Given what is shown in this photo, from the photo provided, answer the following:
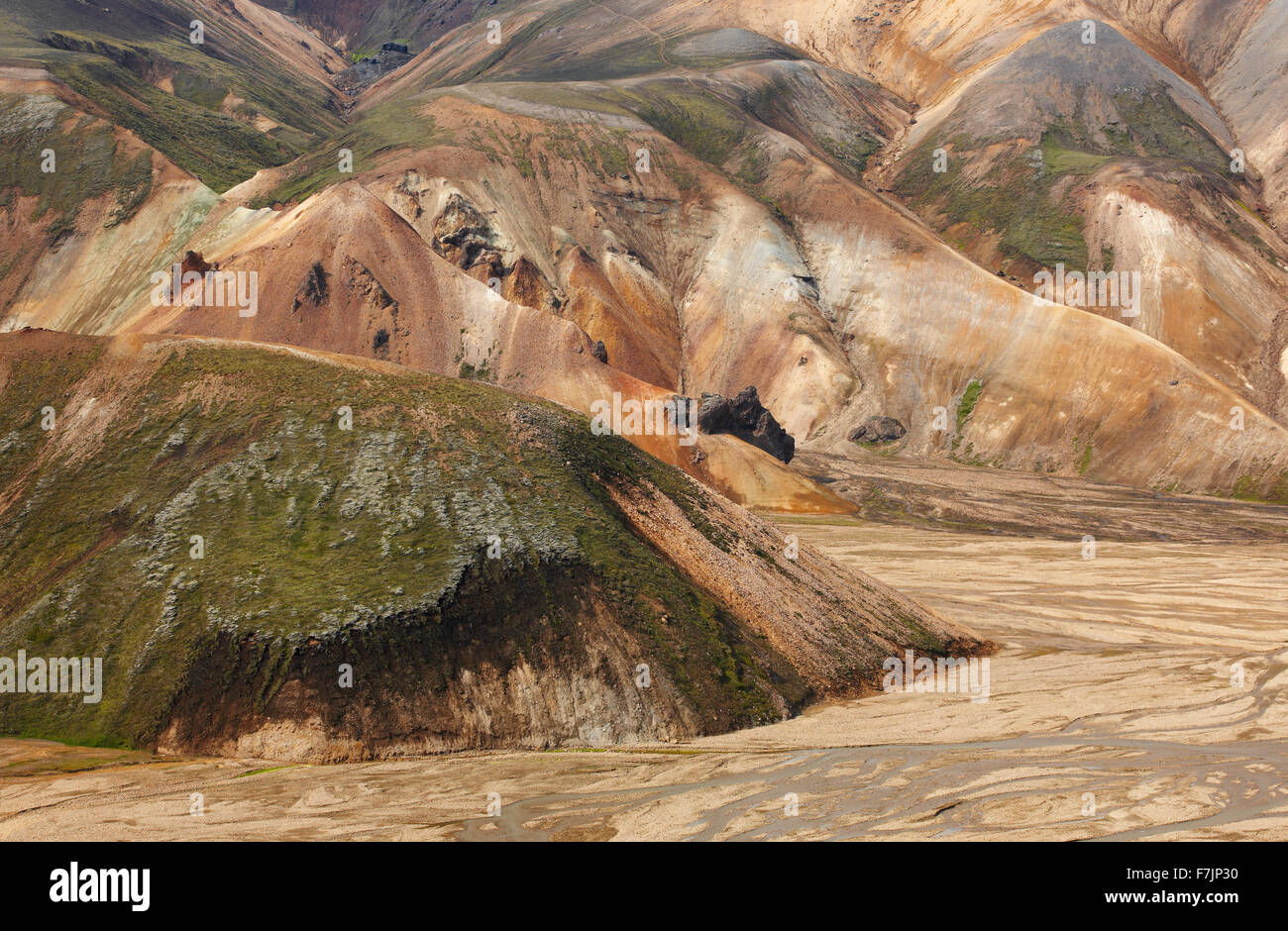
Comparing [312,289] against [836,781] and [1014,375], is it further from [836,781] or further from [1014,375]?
[836,781]

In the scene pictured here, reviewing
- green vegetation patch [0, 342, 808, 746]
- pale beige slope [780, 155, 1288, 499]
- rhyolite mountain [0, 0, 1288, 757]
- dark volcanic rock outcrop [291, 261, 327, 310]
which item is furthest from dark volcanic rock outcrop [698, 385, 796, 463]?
green vegetation patch [0, 342, 808, 746]

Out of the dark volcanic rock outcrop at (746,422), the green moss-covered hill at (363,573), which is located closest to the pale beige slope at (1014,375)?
the dark volcanic rock outcrop at (746,422)

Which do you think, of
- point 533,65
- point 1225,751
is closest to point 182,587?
point 1225,751

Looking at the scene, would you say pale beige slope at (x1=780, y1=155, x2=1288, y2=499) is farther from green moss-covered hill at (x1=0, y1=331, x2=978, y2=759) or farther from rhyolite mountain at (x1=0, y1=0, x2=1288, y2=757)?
green moss-covered hill at (x1=0, y1=331, x2=978, y2=759)

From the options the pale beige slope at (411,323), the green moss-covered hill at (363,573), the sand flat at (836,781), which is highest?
the pale beige slope at (411,323)

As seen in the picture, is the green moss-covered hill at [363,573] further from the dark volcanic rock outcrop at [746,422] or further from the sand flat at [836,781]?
the dark volcanic rock outcrop at [746,422]

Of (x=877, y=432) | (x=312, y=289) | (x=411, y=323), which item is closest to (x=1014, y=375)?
(x=877, y=432)
